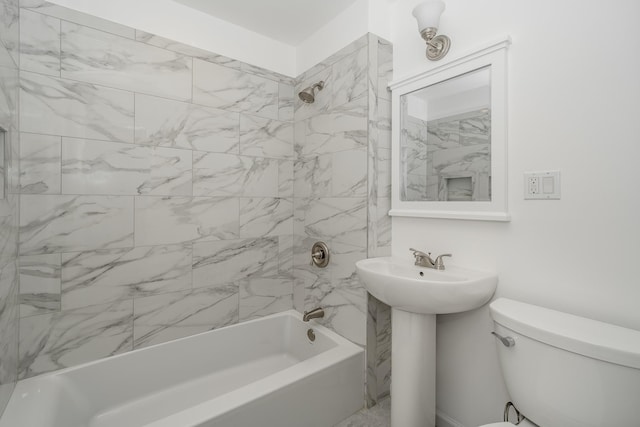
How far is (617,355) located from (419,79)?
1.42 metres

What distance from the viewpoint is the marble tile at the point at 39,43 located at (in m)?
1.37

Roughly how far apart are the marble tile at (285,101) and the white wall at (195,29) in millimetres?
120

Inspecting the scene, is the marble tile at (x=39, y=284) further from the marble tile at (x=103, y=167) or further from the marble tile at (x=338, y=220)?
the marble tile at (x=338, y=220)

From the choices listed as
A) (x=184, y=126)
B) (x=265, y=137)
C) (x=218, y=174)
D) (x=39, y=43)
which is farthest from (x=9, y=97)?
(x=265, y=137)

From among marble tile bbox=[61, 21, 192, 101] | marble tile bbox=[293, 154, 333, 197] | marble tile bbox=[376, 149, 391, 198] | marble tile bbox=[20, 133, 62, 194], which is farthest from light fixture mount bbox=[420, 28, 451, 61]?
marble tile bbox=[20, 133, 62, 194]

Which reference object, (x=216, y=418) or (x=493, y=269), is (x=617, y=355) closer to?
(x=493, y=269)

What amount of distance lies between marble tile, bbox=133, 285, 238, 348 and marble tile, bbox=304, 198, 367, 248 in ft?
2.36

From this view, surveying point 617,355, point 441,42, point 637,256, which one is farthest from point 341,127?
point 617,355

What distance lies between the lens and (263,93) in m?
2.10

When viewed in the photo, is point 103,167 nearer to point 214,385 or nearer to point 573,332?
point 214,385

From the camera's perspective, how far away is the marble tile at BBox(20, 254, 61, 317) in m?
1.38

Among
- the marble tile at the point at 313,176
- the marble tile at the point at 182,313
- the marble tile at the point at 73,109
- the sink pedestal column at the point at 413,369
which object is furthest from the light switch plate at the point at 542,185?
the marble tile at the point at 73,109

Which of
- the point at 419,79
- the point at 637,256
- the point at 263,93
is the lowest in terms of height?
the point at 637,256

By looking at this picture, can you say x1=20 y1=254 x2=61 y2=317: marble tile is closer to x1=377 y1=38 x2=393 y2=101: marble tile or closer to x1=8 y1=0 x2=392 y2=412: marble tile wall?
x1=8 y1=0 x2=392 y2=412: marble tile wall
